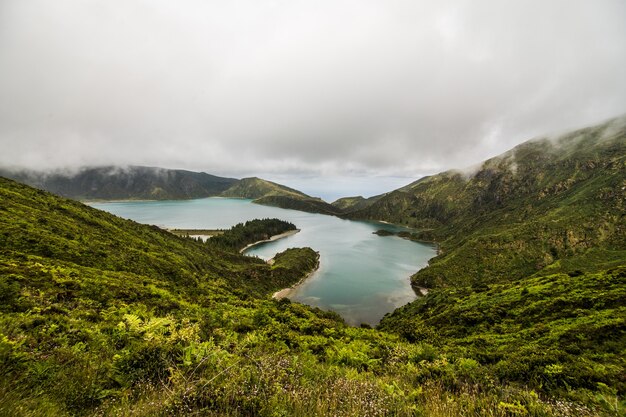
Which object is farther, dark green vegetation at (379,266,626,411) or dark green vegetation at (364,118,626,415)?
dark green vegetation at (364,118,626,415)

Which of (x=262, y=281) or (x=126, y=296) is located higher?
(x=126, y=296)

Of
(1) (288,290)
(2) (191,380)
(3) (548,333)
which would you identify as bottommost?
(1) (288,290)

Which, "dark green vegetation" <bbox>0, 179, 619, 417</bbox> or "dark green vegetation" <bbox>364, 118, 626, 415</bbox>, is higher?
"dark green vegetation" <bbox>0, 179, 619, 417</bbox>

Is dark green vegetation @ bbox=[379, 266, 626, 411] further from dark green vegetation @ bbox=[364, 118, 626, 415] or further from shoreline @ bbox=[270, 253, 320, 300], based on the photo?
shoreline @ bbox=[270, 253, 320, 300]

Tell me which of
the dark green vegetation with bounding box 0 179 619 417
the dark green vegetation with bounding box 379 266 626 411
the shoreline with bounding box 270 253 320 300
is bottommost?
the shoreline with bounding box 270 253 320 300

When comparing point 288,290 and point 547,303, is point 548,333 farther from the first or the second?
point 288,290

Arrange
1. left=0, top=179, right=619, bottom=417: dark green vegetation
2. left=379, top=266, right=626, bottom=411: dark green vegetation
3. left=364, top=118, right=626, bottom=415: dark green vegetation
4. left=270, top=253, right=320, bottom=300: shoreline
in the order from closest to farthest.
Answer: left=0, top=179, right=619, bottom=417: dark green vegetation
left=379, top=266, right=626, bottom=411: dark green vegetation
left=364, top=118, right=626, bottom=415: dark green vegetation
left=270, top=253, right=320, bottom=300: shoreline

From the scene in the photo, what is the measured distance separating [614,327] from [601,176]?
200319mm

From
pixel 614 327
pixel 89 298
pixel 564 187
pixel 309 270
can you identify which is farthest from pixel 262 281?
pixel 564 187

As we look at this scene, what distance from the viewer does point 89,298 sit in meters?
17.8

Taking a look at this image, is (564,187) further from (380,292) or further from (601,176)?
(380,292)

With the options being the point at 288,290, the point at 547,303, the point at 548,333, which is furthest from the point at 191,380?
the point at 288,290

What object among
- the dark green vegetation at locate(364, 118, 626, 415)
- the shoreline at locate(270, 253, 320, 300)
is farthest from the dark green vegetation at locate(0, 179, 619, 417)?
the shoreline at locate(270, 253, 320, 300)

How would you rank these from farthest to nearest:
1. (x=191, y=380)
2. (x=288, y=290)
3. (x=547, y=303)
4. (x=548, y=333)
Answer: (x=288, y=290)
(x=547, y=303)
(x=548, y=333)
(x=191, y=380)
